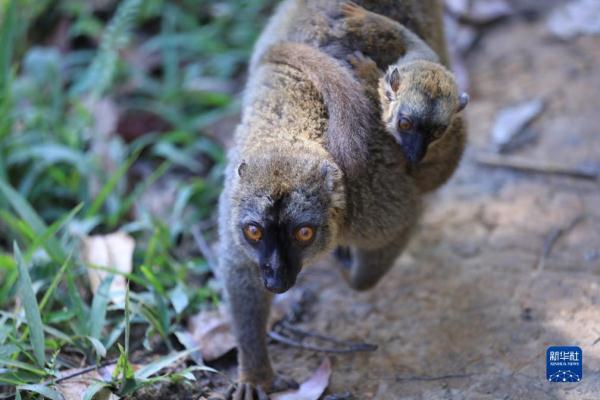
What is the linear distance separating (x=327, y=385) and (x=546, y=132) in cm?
337

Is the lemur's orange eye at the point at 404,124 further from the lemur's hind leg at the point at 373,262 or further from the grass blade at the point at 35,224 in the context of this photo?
the grass blade at the point at 35,224

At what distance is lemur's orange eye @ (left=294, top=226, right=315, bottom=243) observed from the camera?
12.9ft

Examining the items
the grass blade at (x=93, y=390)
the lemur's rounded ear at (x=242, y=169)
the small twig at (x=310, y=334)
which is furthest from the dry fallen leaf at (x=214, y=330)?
the lemur's rounded ear at (x=242, y=169)

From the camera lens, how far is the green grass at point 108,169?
4660mm

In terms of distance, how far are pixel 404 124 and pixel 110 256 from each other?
97.2 inches

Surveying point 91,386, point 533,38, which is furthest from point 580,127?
point 91,386

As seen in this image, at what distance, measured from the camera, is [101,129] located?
22.7 ft

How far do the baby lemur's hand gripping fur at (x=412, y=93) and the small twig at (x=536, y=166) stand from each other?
1.52 m

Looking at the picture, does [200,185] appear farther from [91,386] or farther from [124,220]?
[91,386]

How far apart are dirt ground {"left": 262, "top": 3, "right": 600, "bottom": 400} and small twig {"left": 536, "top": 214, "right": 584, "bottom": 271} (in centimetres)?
1

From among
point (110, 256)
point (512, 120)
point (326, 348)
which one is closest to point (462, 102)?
point (326, 348)

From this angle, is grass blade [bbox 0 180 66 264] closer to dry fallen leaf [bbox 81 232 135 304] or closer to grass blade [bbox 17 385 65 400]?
dry fallen leaf [bbox 81 232 135 304]

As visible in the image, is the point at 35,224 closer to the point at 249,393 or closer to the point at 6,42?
the point at 249,393

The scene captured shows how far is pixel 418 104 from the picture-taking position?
166 inches
